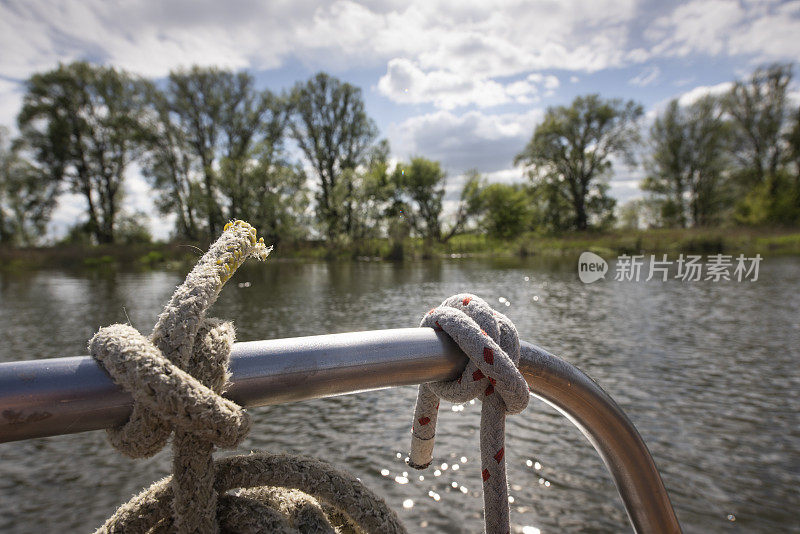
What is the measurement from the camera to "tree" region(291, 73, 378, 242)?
37.8m

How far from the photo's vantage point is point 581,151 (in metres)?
47.5

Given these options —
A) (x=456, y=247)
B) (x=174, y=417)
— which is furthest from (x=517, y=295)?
(x=456, y=247)

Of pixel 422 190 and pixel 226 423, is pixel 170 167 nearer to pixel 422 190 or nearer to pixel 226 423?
pixel 422 190

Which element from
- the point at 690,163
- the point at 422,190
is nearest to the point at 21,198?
the point at 422,190

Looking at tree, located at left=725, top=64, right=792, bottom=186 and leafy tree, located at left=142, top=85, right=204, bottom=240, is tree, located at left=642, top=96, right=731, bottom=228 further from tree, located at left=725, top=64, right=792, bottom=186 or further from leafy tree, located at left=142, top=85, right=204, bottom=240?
leafy tree, located at left=142, top=85, right=204, bottom=240

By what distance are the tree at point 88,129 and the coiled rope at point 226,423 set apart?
39582 millimetres

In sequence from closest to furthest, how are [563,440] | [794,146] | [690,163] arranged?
[563,440], [794,146], [690,163]

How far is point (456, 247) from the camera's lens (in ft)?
138

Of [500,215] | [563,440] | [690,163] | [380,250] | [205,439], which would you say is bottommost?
[563,440]

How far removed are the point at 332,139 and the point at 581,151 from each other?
79.2 feet

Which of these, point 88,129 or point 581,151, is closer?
point 88,129

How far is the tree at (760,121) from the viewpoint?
38375 mm

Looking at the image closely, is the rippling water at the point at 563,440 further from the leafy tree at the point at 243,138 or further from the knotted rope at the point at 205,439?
the leafy tree at the point at 243,138

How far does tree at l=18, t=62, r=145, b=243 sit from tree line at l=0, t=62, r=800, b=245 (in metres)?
0.09
